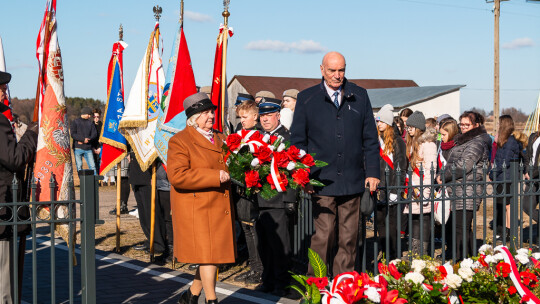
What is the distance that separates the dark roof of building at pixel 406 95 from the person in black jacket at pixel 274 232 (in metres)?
39.0

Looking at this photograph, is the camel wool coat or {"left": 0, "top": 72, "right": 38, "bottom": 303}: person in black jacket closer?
{"left": 0, "top": 72, "right": 38, "bottom": 303}: person in black jacket

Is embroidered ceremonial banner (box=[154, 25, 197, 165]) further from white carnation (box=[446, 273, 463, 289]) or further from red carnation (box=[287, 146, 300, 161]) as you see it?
white carnation (box=[446, 273, 463, 289])

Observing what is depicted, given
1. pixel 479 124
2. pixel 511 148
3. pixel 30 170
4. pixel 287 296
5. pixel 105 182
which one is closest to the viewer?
pixel 30 170

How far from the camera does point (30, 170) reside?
5.92 m

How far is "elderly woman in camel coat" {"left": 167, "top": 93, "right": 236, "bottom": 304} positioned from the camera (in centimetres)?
593

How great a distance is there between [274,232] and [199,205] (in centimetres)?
174

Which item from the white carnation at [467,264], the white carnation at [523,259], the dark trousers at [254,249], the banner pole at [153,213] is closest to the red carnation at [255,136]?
the white carnation at [467,264]

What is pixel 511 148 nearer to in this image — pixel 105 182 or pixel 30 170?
pixel 30 170

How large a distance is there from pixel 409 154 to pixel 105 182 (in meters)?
15.1

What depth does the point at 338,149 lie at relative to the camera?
6.16 metres

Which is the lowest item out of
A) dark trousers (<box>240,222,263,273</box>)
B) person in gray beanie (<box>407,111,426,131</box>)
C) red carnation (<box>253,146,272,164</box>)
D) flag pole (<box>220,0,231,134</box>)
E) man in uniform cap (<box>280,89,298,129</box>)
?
dark trousers (<box>240,222,263,273</box>)

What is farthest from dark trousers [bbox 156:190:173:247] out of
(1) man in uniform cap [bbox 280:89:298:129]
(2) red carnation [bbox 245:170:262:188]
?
(2) red carnation [bbox 245:170:262:188]

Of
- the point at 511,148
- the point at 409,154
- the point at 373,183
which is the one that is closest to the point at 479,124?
the point at 409,154

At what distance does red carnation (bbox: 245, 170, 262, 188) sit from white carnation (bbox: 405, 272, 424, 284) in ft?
5.48
